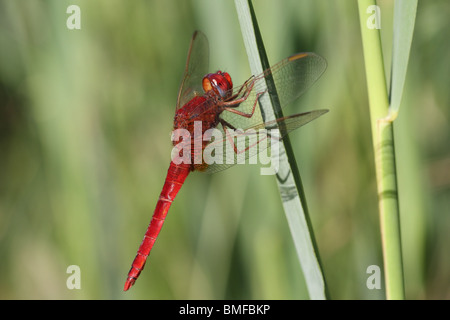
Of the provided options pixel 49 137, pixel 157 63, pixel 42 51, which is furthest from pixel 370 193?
pixel 42 51

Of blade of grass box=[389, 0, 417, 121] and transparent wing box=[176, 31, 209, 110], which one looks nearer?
blade of grass box=[389, 0, 417, 121]

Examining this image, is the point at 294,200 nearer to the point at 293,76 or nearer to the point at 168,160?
the point at 293,76

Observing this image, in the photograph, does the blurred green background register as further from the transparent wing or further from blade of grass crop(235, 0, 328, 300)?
blade of grass crop(235, 0, 328, 300)

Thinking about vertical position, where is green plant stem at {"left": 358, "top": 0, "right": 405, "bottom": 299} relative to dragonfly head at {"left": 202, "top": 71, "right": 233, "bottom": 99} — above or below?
below

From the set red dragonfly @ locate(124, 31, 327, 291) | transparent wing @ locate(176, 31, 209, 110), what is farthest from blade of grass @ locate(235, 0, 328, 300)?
transparent wing @ locate(176, 31, 209, 110)

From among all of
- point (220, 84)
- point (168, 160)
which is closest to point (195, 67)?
point (220, 84)

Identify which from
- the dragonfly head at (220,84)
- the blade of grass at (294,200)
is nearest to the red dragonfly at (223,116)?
the dragonfly head at (220,84)
